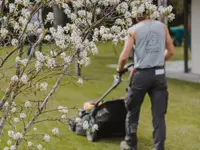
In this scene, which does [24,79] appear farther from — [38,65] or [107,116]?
[107,116]

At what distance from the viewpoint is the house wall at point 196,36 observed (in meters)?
13.4

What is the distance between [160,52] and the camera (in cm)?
557

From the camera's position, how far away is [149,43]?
5.53 metres

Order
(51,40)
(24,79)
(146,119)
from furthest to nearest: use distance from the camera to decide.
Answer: (146,119) → (51,40) → (24,79)

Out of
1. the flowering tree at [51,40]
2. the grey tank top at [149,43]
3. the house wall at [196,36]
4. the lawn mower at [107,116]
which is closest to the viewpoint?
the flowering tree at [51,40]

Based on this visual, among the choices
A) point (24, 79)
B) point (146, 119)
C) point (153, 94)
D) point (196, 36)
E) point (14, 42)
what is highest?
point (14, 42)

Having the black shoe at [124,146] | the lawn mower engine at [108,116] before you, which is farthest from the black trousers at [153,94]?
the lawn mower engine at [108,116]

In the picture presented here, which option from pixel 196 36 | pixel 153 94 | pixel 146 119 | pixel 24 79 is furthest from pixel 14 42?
pixel 196 36

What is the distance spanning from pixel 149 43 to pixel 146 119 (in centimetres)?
289

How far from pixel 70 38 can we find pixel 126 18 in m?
0.50

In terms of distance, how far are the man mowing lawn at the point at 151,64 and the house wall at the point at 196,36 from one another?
777cm

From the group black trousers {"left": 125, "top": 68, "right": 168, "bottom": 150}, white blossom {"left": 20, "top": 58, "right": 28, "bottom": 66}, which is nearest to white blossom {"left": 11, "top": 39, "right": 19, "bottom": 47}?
white blossom {"left": 20, "top": 58, "right": 28, "bottom": 66}

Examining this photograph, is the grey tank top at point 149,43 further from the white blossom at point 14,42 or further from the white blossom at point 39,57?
the white blossom at point 39,57

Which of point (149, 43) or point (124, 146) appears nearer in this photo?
point (149, 43)
